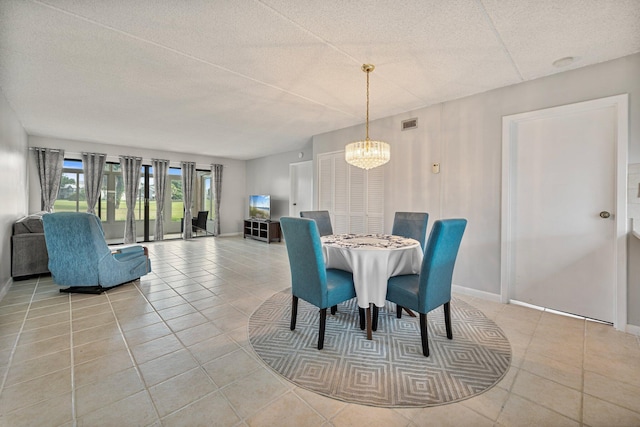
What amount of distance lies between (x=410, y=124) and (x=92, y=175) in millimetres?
6781

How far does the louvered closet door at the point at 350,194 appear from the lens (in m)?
4.34

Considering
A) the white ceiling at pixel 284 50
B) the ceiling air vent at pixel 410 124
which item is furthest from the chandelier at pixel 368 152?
the ceiling air vent at pixel 410 124

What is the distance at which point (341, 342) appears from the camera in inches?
86.8

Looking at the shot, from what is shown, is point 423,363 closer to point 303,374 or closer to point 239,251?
point 303,374

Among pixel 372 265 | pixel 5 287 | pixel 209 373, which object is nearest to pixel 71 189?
pixel 5 287

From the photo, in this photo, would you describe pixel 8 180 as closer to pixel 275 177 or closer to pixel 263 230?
pixel 263 230

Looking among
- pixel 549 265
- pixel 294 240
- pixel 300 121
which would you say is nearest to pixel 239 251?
pixel 300 121

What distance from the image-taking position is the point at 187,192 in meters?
7.56

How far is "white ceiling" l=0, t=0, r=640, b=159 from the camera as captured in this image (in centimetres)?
181

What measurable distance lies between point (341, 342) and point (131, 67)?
3166 mm

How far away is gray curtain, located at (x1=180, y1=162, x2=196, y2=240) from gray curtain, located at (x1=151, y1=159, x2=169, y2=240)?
0.47 metres

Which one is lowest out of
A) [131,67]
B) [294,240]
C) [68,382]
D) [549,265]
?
[68,382]

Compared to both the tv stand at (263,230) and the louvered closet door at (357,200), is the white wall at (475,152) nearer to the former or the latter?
the louvered closet door at (357,200)

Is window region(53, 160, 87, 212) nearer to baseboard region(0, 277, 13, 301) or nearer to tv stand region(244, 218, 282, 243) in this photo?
baseboard region(0, 277, 13, 301)
